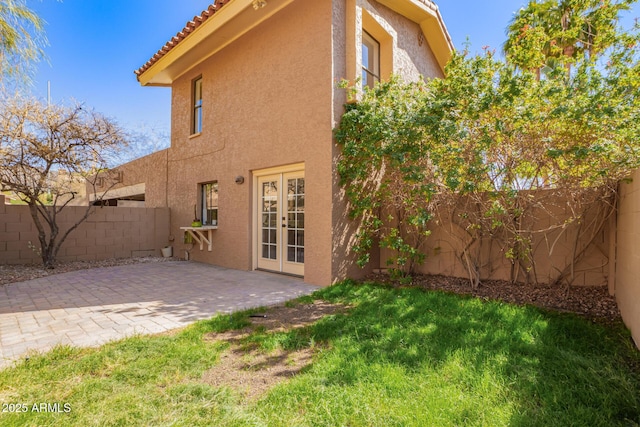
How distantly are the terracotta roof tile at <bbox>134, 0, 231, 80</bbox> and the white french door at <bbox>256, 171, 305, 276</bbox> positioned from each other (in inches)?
163

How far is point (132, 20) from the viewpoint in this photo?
33.4ft

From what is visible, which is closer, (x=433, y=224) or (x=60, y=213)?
(x=433, y=224)

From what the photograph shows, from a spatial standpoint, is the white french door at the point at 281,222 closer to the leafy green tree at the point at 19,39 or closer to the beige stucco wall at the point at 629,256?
the leafy green tree at the point at 19,39

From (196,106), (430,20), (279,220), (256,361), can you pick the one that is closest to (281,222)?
(279,220)

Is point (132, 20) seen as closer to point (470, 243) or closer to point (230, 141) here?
point (230, 141)

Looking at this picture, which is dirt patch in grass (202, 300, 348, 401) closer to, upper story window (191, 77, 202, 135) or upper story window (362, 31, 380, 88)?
upper story window (362, 31, 380, 88)

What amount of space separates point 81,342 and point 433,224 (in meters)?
6.11

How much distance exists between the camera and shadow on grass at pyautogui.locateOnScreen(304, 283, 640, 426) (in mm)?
2346

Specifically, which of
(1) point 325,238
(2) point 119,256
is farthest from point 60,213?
(1) point 325,238

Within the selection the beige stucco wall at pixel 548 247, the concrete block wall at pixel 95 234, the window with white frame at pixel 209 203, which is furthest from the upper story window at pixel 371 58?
the concrete block wall at pixel 95 234

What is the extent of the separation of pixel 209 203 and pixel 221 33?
4.73 m

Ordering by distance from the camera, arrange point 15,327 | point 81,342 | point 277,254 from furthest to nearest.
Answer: point 277,254, point 15,327, point 81,342

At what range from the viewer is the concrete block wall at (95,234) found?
8.42 meters

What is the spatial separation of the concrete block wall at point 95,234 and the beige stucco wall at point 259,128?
2.63 feet
